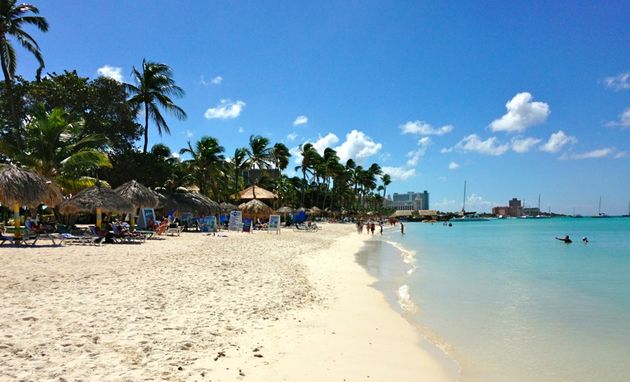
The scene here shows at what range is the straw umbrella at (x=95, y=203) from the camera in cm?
1622

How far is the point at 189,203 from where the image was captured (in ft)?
80.7

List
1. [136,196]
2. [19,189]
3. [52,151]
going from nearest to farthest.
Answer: [19,189], [52,151], [136,196]

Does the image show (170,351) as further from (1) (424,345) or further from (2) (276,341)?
(1) (424,345)

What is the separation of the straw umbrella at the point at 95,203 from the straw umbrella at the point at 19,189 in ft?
6.64

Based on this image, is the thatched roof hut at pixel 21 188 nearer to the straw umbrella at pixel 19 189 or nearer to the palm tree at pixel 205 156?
the straw umbrella at pixel 19 189

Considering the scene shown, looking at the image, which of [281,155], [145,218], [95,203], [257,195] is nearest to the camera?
[95,203]

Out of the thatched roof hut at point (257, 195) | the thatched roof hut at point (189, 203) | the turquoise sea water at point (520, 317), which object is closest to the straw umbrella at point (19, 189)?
the thatched roof hut at point (189, 203)

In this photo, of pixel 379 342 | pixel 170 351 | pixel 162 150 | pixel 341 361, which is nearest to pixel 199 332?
pixel 170 351

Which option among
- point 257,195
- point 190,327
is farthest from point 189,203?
point 190,327

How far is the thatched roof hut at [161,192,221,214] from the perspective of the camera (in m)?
24.0

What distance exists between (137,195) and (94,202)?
2809 millimetres

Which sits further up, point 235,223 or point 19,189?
point 19,189

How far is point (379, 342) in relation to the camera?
19.1 feet

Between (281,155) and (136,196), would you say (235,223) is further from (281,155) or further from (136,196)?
(281,155)
